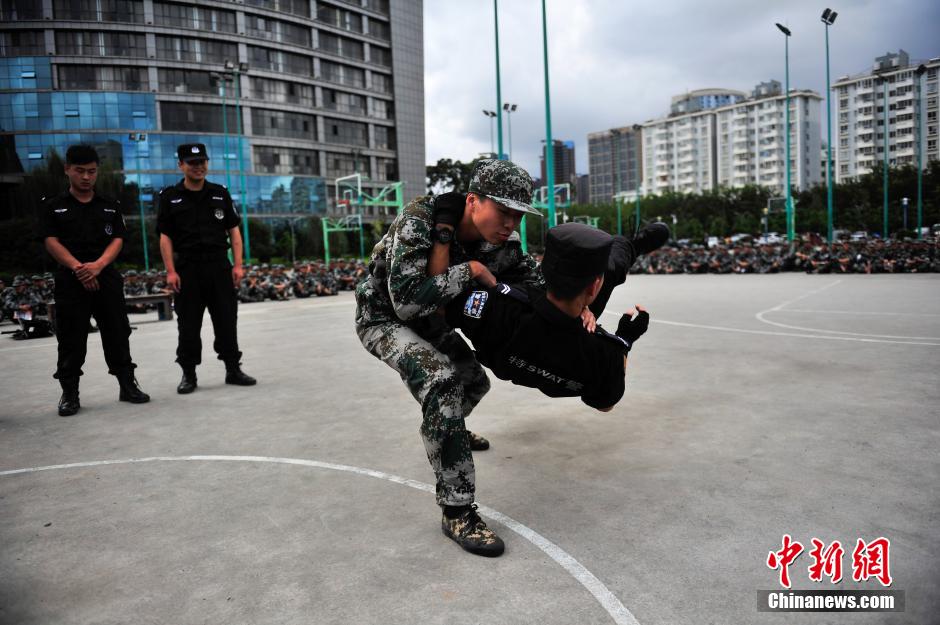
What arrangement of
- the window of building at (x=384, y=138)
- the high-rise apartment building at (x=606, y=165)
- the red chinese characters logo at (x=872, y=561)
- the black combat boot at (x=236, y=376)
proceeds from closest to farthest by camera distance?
the red chinese characters logo at (x=872, y=561) < the black combat boot at (x=236, y=376) < the window of building at (x=384, y=138) < the high-rise apartment building at (x=606, y=165)

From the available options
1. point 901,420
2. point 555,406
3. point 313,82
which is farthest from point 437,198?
point 313,82

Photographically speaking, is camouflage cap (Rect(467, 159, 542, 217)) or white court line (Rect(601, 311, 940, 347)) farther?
white court line (Rect(601, 311, 940, 347))

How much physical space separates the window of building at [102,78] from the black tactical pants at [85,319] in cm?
5665

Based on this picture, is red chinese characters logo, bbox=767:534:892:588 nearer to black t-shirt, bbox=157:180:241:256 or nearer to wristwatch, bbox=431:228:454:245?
wristwatch, bbox=431:228:454:245

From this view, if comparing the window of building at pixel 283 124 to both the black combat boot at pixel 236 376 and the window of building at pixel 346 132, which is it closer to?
the window of building at pixel 346 132

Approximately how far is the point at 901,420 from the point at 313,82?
64128 mm

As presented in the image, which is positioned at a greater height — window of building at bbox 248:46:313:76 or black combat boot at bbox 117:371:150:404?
window of building at bbox 248:46:313:76

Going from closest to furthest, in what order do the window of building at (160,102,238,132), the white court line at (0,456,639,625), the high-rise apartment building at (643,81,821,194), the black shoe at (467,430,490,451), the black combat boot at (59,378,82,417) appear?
the white court line at (0,456,639,625) → the black shoe at (467,430,490,451) → the black combat boot at (59,378,82,417) → the window of building at (160,102,238,132) → the high-rise apartment building at (643,81,821,194)

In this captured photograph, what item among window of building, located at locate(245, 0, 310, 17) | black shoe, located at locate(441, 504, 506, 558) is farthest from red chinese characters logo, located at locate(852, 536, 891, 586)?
window of building, located at locate(245, 0, 310, 17)

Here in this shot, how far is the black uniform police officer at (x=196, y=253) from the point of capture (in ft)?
20.1

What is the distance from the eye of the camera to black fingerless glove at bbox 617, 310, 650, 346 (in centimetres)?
324

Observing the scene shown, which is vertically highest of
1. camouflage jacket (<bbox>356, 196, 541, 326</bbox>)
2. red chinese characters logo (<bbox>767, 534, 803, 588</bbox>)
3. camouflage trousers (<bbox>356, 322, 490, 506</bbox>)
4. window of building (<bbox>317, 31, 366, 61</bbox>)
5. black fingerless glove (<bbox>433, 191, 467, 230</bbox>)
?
window of building (<bbox>317, 31, 366, 61</bbox>)

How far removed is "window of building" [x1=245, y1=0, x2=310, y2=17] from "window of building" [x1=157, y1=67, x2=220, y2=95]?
8.13 m

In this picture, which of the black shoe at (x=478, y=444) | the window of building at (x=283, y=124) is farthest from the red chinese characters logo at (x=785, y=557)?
the window of building at (x=283, y=124)
